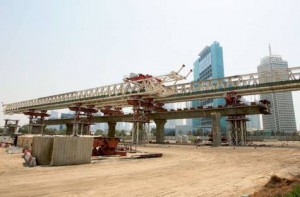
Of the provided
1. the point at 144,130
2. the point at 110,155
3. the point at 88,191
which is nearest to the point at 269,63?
the point at 144,130

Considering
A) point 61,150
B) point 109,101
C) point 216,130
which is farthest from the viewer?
point 109,101

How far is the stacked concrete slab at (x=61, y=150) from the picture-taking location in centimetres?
1848

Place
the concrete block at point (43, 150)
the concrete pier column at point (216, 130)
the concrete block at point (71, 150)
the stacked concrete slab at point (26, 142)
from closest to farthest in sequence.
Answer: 1. the concrete block at point (71, 150)
2. the concrete block at point (43, 150)
3. the stacked concrete slab at point (26, 142)
4. the concrete pier column at point (216, 130)

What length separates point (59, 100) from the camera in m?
80.4

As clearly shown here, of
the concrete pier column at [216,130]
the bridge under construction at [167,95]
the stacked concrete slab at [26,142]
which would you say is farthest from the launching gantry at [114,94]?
the stacked concrete slab at [26,142]

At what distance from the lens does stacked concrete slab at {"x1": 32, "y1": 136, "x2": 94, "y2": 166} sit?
60.6ft

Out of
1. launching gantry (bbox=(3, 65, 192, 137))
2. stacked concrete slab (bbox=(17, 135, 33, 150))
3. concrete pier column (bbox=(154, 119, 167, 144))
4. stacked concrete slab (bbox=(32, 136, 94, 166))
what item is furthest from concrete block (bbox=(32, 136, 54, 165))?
concrete pier column (bbox=(154, 119, 167, 144))

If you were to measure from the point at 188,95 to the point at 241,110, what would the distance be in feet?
49.2

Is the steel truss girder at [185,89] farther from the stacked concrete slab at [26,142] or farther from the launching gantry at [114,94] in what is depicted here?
the stacked concrete slab at [26,142]

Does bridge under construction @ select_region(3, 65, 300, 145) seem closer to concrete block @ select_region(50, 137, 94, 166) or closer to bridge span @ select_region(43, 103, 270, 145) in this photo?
bridge span @ select_region(43, 103, 270, 145)

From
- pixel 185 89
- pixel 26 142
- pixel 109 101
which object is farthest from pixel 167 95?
pixel 26 142

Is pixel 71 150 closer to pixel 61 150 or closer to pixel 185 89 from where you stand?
pixel 61 150

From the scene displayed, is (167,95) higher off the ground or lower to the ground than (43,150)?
higher

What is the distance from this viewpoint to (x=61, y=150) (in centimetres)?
1870
